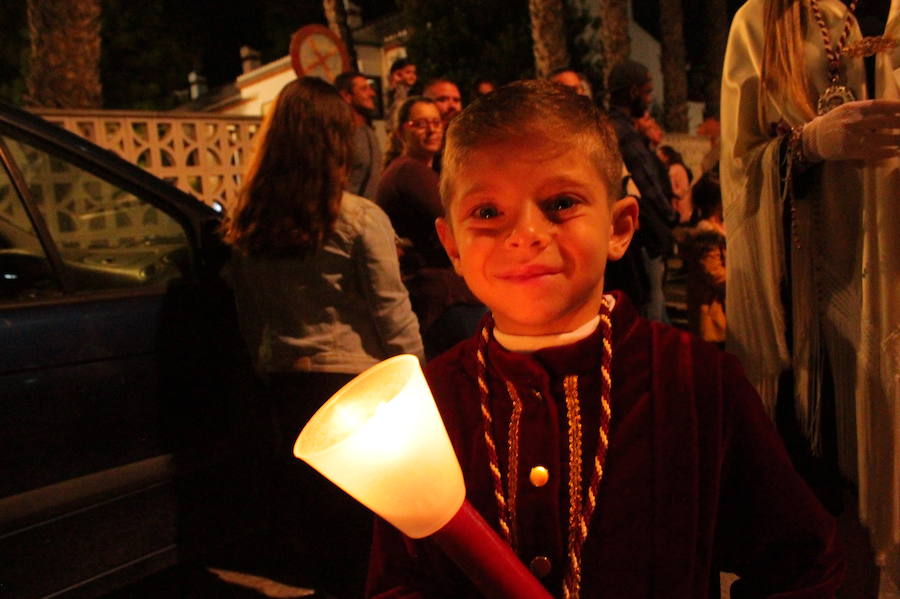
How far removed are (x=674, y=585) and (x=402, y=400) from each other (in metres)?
0.53

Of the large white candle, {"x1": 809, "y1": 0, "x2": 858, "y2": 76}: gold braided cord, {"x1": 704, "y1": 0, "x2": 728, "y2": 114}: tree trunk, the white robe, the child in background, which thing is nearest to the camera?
the large white candle

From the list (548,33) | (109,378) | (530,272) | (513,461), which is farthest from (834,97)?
(548,33)

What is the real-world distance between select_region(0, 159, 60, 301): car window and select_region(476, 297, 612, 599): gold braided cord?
187cm

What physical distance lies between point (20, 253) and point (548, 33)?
11769 millimetres

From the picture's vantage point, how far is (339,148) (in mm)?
2564

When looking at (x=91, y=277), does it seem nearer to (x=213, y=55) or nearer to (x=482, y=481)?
(x=482, y=481)

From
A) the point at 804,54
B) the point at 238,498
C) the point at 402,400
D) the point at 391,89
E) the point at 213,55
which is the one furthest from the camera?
the point at 213,55

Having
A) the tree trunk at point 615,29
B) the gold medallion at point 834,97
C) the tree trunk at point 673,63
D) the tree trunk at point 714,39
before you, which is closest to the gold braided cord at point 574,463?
the gold medallion at point 834,97

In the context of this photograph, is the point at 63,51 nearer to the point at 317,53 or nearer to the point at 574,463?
the point at 317,53

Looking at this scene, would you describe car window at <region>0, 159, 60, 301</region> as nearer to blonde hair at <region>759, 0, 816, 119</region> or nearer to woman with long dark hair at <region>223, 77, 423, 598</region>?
woman with long dark hair at <region>223, 77, 423, 598</region>

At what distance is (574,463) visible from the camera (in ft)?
3.67

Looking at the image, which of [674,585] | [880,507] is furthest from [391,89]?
[674,585]

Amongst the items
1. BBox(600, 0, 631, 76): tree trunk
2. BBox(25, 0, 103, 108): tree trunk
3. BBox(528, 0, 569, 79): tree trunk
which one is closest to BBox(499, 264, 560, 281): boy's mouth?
BBox(25, 0, 103, 108): tree trunk

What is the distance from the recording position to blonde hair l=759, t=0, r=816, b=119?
1797mm
